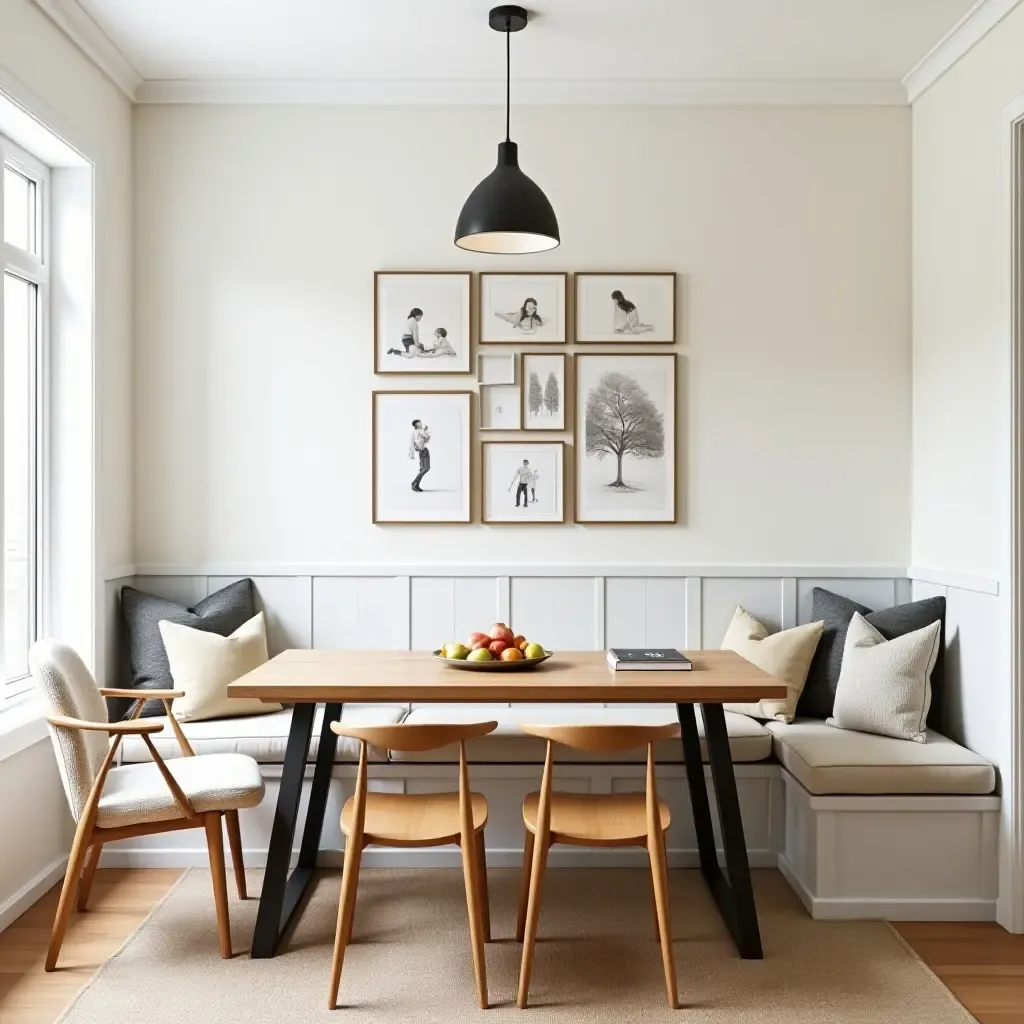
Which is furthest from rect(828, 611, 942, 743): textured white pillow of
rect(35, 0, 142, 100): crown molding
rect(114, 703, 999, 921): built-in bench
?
rect(35, 0, 142, 100): crown molding

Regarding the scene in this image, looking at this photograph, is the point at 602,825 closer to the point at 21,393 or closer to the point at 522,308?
the point at 522,308

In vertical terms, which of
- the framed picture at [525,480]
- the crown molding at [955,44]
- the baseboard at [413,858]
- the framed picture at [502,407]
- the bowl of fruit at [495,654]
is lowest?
the baseboard at [413,858]

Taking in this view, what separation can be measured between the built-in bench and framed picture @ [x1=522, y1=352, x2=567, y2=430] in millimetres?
1178

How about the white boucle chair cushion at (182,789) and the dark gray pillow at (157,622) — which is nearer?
the white boucle chair cushion at (182,789)

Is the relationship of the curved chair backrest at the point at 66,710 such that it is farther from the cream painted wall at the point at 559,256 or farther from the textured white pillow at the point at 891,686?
the textured white pillow at the point at 891,686

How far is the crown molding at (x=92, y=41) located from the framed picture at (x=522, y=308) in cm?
161

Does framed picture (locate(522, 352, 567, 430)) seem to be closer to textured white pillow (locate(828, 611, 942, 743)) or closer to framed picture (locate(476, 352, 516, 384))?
framed picture (locate(476, 352, 516, 384))

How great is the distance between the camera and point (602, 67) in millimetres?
3955

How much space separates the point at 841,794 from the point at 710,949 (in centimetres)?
67

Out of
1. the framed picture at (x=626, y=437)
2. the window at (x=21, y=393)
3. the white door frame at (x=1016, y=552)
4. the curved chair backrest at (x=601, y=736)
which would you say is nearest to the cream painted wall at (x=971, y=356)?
the white door frame at (x=1016, y=552)

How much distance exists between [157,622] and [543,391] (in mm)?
1816

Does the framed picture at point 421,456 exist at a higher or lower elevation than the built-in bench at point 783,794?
higher

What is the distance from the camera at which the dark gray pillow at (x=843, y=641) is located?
12.3 ft

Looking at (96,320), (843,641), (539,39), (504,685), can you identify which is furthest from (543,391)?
(96,320)
